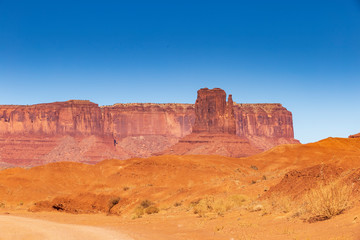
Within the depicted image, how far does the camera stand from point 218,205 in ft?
69.5

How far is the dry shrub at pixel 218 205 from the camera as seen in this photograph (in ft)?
67.5

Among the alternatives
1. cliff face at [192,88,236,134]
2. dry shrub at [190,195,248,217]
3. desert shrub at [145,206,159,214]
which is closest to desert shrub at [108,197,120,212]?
desert shrub at [145,206,159,214]

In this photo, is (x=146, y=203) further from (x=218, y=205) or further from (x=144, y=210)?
(x=218, y=205)

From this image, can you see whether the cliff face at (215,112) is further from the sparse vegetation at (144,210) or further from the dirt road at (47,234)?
the dirt road at (47,234)

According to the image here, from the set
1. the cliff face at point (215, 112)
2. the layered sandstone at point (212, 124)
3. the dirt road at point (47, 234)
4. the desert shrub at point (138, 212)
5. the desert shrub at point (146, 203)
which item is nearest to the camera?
the dirt road at point (47, 234)

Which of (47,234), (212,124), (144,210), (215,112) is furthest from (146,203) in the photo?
(212,124)

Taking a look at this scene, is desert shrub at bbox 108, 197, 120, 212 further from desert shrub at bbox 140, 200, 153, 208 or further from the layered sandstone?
the layered sandstone

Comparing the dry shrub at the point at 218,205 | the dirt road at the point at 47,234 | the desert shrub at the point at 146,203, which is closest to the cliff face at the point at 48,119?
the desert shrub at the point at 146,203

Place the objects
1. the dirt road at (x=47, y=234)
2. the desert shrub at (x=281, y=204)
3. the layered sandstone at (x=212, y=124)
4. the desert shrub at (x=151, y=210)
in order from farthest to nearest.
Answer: the layered sandstone at (x=212, y=124) < the desert shrub at (x=151, y=210) < the desert shrub at (x=281, y=204) < the dirt road at (x=47, y=234)

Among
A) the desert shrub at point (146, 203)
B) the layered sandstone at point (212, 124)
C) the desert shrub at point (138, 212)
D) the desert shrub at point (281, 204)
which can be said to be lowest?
the desert shrub at point (138, 212)

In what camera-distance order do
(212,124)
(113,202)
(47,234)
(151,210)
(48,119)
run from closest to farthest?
1. (47,234)
2. (151,210)
3. (113,202)
4. (212,124)
5. (48,119)

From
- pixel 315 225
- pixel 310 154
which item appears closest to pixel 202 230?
pixel 315 225

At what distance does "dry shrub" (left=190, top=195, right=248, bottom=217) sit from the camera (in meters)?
20.6

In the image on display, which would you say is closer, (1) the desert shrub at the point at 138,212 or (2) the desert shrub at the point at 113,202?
(1) the desert shrub at the point at 138,212
